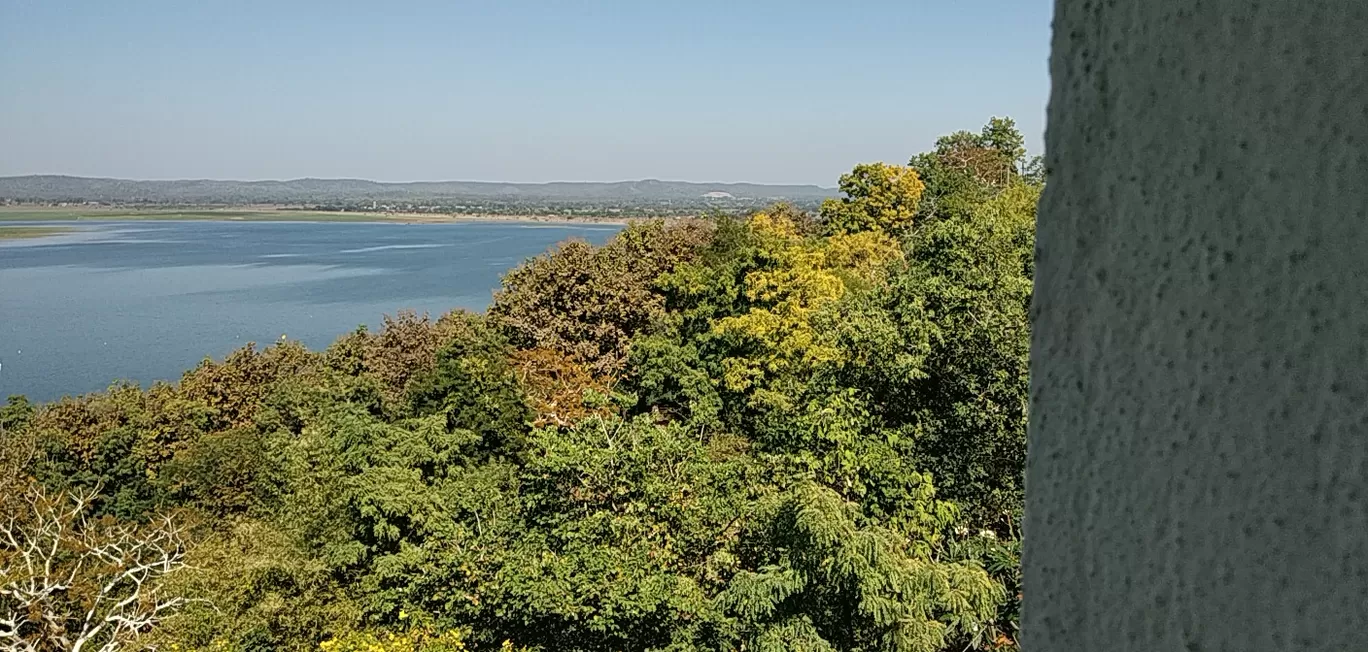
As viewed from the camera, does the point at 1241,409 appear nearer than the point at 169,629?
Yes

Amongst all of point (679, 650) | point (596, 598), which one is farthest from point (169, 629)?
point (679, 650)

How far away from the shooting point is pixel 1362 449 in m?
0.46

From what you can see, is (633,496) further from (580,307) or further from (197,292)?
(197,292)

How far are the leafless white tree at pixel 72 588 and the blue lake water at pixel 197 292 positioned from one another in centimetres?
1655

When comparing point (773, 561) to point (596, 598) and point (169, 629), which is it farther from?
point (169, 629)

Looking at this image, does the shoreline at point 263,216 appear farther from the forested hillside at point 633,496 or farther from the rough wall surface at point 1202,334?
the rough wall surface at point 1202,334

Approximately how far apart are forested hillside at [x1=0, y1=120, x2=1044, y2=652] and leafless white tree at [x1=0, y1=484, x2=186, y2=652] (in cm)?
8

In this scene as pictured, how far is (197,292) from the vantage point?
254 ft

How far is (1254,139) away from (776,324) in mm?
18639

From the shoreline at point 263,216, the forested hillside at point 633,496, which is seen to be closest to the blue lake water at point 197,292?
the forested hillside at point 633,496

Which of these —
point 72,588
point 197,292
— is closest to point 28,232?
point 197,292

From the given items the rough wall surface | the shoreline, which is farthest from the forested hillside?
the shoreline

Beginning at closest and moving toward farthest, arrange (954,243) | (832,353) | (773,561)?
(773,561), (954,243), (832,353)

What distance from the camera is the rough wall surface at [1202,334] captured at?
1.54 feet
